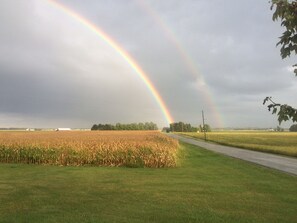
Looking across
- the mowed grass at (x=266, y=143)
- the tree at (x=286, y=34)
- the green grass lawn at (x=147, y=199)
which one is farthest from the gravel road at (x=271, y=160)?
the tree at (x=286, y=34)

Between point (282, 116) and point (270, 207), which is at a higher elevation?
point (282, 116)

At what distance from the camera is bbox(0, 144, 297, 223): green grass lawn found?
8789 millimetres

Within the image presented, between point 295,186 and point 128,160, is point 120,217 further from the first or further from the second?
point 128,160

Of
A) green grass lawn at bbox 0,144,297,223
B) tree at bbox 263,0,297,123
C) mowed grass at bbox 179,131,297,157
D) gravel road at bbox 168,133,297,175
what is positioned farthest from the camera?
mowed grass at bbox 179,131,297,157

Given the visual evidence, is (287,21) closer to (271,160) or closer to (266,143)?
(271,160)

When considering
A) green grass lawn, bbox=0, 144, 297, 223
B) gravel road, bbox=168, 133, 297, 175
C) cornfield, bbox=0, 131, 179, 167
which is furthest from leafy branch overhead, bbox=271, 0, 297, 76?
cornfield, bbox=0, 131, 179, 167

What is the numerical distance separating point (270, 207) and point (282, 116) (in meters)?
6.68

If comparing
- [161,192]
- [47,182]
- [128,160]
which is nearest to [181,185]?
[161,192]

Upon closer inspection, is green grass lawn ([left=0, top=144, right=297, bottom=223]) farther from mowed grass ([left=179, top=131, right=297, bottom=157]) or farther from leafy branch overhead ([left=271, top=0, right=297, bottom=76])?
mowed grass ([left=179, top=131, right=297, bottom=157])

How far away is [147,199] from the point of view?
432 inches

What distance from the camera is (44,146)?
24.0 m

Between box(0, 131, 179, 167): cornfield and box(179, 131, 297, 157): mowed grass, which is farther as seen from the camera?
box(179, 131, 297, 157): mowed grass

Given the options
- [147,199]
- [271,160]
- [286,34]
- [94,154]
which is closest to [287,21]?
[286,34]

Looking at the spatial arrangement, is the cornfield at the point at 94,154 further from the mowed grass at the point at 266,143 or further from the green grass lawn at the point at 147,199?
the mowed grass at the point at 266,143
